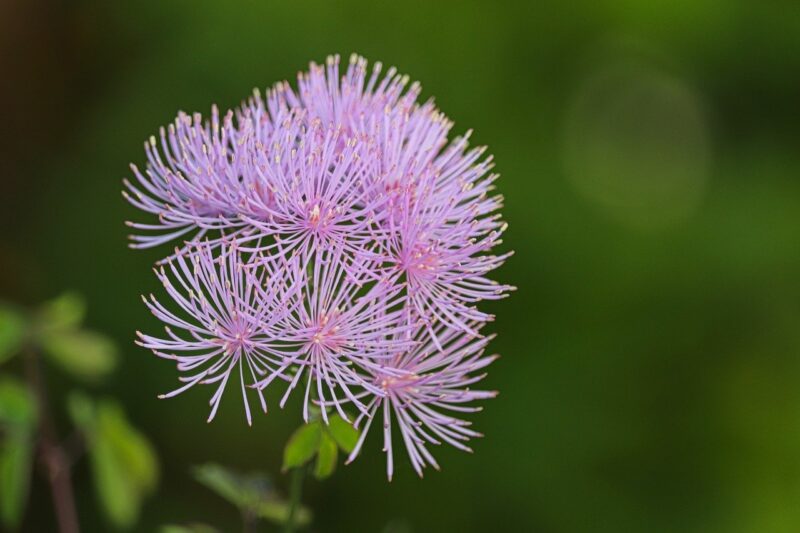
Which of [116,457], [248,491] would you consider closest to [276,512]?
[248,491]

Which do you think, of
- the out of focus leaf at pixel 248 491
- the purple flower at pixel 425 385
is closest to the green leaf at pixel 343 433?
the purple flower at pixel 425 385

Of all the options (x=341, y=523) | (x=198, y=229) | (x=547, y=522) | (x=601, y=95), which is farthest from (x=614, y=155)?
(x=198, y=229)

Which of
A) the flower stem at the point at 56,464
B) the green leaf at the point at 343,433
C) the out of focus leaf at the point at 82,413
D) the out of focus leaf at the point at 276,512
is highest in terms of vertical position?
the green leaf at the point at 343,433

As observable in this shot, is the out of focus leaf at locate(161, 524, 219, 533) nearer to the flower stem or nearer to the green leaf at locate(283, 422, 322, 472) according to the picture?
the green leaf at locate(283, 422, 322, 472)

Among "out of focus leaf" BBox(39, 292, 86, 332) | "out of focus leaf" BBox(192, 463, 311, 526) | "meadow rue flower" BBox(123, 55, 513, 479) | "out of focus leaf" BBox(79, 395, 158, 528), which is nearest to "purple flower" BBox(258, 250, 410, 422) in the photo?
"meadow rue flower" BBox(123, 55, 513, 479)

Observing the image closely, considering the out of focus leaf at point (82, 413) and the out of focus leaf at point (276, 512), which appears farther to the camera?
the out of focus leaf at point (82, 413)

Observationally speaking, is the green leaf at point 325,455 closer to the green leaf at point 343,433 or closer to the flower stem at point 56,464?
the green leaf at point 343,433

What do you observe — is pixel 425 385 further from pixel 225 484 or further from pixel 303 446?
pixel 225 484
